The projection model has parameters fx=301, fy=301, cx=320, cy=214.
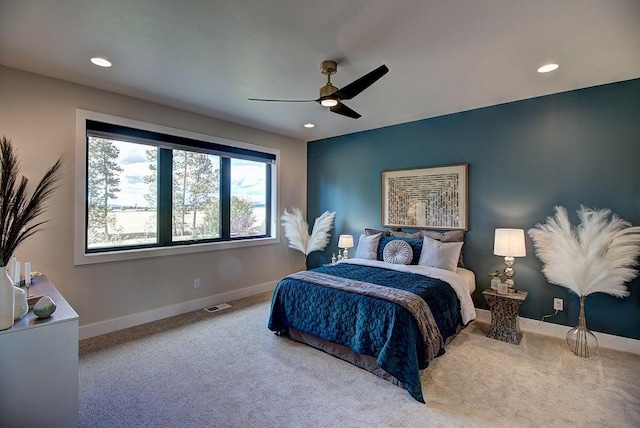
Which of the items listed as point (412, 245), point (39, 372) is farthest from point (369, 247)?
point (39, 372)

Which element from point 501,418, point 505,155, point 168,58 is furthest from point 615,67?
point 168,58

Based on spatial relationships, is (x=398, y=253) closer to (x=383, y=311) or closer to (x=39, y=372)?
(x=383, y=311)

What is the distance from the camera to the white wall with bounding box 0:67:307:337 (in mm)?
2799

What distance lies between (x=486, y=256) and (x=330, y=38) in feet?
10.1

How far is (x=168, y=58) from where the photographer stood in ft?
8.35

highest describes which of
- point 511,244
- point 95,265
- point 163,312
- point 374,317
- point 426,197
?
point 426,197

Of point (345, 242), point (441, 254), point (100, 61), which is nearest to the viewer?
point (100, 61)

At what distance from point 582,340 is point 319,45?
3553 millimetres

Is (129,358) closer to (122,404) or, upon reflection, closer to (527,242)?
(122,404)

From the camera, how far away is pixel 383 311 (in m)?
2.45

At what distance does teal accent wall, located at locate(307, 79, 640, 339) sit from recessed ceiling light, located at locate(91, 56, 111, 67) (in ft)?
11.6

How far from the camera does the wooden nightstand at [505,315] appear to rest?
3.09 meters

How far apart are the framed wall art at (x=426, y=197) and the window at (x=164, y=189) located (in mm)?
2004

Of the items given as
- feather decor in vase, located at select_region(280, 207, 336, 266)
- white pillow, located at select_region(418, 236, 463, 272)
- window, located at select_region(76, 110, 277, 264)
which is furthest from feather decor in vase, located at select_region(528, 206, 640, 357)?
window, located at select_region(76, 110, 277, 264)
